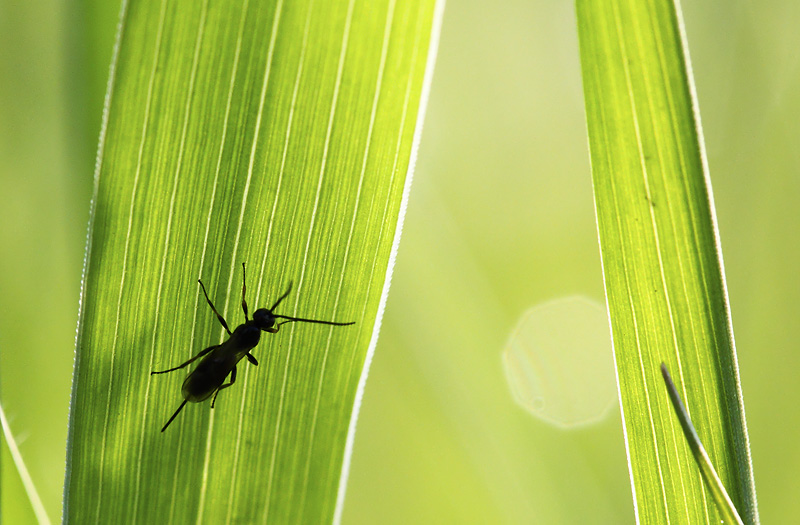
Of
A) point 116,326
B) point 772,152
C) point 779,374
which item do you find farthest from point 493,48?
point 116,326

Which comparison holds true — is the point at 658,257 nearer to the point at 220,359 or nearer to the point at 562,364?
the point at 220,359

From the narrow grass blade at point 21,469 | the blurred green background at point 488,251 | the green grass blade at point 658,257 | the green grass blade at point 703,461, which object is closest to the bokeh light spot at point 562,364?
the blurred green background at point 488,251

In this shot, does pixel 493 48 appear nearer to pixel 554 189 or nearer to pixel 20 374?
pixel 554 189

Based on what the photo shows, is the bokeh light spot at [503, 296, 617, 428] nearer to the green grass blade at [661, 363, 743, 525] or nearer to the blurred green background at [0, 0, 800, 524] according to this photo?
the blurred green background at [0, 0, 800, 524]

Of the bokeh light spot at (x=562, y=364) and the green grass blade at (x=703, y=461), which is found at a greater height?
the green grass blade at (x=703, y=461)

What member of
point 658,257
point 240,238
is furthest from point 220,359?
point 658,257

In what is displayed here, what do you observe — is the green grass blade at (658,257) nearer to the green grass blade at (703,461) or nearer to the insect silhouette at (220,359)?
the green grass blade at (703,461)

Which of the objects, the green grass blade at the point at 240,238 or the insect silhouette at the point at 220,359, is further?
the insect silhouette at the point at 220,359

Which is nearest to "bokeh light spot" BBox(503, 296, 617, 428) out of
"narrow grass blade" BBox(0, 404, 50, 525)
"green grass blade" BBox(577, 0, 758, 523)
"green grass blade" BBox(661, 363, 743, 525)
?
"green grass blade" BBox(577, 0, 758, 523)
